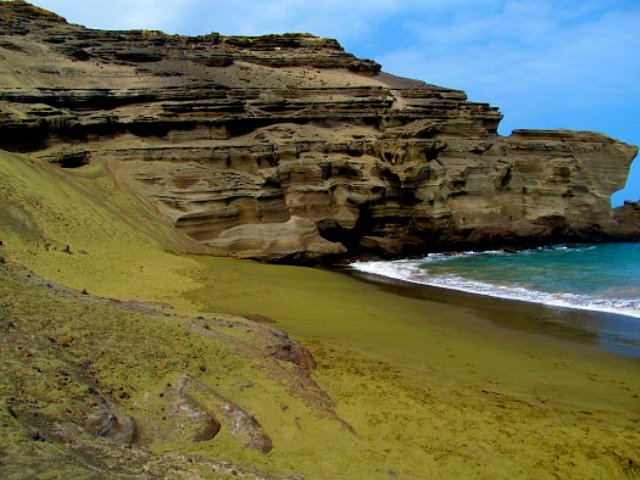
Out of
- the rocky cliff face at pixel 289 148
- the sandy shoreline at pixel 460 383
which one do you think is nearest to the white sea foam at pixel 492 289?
the sandy shoreline at pixel 460 383

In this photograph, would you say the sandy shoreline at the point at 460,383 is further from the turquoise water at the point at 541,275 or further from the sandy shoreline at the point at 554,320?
the turquoise water at the point at 541,275

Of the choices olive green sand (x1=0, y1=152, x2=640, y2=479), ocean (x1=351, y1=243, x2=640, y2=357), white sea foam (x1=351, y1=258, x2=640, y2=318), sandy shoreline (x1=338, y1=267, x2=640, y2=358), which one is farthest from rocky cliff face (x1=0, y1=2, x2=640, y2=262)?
olive green sand (x1=0, y1=152, x2=640, y2=479)

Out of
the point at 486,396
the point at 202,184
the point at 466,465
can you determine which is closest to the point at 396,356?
the point at 486,396

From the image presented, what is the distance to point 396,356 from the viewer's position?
10.7 m

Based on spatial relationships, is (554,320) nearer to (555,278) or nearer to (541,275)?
(555,278)

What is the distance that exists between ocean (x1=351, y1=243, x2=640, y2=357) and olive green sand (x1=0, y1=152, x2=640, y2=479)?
3.47 meters

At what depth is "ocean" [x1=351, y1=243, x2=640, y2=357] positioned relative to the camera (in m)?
15.7

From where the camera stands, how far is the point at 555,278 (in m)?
22.5

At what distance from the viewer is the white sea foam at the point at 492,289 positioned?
17172 millimetres

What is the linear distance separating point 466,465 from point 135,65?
32.4m

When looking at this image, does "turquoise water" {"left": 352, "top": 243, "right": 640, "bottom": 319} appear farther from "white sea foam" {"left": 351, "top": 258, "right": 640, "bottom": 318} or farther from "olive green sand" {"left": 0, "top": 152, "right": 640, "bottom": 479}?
"olive green sand" {"left": 0, "top": 152, "right": 640, "bottom": 479}

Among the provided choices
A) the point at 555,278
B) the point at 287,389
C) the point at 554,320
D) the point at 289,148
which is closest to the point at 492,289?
the point at 555,278

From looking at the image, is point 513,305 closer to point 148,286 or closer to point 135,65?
point 148,286

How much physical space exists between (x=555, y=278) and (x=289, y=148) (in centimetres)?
1337
